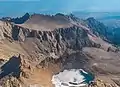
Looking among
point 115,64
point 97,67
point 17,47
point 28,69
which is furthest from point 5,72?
point 17,47

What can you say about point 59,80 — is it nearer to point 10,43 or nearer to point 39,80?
point 39,80

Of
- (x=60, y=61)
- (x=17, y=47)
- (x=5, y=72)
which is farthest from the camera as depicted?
(x=17, y=47)

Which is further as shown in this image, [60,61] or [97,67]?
[60,61]

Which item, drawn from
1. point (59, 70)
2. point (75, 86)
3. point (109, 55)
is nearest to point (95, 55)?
point (109, 55)

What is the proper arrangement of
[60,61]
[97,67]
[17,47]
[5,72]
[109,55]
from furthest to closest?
1. [17,47]
2. [109,55]
3. [60,61]
4. [97,67]
5. [5,72]

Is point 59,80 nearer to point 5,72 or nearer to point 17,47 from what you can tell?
point 5,72

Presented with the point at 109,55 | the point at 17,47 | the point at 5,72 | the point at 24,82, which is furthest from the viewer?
the point at 17,47
